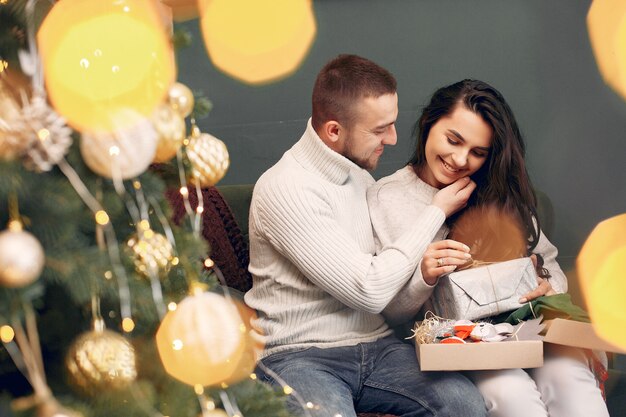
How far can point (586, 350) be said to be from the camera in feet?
6.81

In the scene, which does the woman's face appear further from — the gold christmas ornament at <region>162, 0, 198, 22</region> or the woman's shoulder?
the gold christmas ornament at <region>162, 0, 198, 22</region>

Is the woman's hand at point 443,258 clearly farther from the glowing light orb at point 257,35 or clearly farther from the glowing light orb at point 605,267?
the glowing light orb at point 257,35

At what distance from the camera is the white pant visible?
195 centimetres

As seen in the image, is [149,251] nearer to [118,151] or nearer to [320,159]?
[118,151]

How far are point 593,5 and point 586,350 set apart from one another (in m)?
1.47

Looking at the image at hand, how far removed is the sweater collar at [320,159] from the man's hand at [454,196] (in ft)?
0.81

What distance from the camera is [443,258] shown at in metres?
2.05

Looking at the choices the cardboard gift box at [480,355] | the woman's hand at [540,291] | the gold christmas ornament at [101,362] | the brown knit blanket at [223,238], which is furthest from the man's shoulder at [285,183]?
the gold christmas ornament at [101,362]

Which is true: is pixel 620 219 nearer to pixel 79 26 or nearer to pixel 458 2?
pixel 458 2

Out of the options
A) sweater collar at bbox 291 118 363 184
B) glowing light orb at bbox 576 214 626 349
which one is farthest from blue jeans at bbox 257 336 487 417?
glowing light orb at bbox 576 214 626 349

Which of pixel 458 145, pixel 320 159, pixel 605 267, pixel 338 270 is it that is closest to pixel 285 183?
pixel 320 159

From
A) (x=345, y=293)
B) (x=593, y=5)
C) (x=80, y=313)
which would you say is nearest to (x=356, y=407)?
(x=345, y=293)

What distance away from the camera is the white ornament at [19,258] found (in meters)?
1.11

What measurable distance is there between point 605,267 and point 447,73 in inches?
35.1
